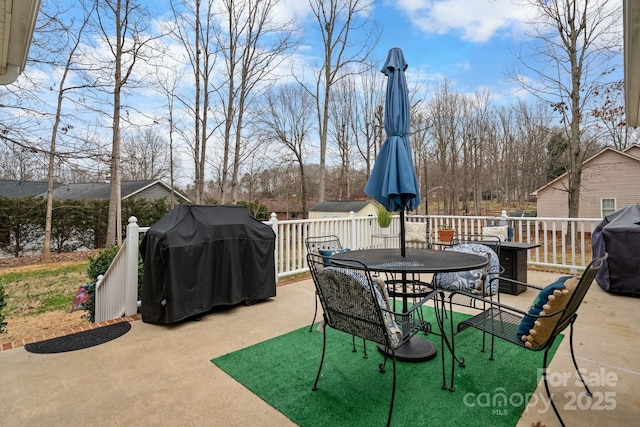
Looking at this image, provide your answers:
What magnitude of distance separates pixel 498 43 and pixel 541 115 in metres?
7.83

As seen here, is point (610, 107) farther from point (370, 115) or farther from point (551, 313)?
point (551, 313)

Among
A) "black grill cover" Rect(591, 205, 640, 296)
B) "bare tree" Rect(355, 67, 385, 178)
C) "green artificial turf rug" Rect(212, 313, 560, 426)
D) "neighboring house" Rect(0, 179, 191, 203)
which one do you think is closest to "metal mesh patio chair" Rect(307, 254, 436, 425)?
"green artificial turf rug" Rect(212, 313, 560, 426)

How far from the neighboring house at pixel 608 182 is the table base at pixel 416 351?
39.7 feet

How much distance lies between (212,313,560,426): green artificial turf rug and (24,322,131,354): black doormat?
1214 millimetres

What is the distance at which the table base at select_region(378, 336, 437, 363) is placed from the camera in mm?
2549

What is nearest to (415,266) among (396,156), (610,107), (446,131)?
(396,156)

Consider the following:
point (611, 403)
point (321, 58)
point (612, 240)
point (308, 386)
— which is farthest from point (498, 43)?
point (308, 386)

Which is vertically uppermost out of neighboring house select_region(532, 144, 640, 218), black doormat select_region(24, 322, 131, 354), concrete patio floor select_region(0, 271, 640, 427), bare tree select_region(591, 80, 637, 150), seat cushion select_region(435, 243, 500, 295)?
bare tree select_region(591, 80, 637, 150)

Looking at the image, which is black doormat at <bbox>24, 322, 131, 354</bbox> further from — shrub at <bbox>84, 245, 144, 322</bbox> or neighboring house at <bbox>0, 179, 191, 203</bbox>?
neighboring house at <bbox>0, 179, 191, 203</bbox>

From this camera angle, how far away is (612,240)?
4.21 metres

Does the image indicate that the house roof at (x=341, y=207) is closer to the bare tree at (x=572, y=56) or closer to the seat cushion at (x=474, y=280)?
the bare tree at (x=572, y=56)

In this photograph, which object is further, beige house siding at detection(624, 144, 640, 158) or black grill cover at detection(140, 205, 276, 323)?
beige house siding at detection(624, 144, 640, 158)

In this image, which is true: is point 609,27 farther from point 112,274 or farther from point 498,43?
point 112,274

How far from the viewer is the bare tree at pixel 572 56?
288 inches
